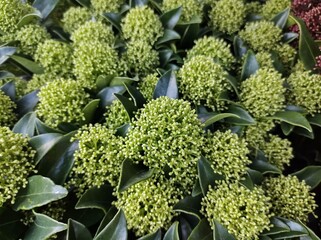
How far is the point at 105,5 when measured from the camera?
4.18ft

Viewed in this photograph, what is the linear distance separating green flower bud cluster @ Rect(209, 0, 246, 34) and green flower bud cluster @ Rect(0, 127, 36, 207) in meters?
0.81

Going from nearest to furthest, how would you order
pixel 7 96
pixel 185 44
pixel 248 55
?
pixel 7 96, pixel 248 55, pixel 185 44

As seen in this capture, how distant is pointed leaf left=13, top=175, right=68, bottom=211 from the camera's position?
782 mm

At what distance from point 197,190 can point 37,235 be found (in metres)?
0.38

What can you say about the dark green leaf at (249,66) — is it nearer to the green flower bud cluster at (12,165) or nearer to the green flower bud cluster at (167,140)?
the green flower bud cluster at (167,140)

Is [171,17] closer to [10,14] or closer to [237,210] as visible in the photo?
[10,14]

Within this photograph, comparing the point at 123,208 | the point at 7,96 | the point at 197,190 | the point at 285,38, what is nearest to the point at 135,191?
the point at 123,208

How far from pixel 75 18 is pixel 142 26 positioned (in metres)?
0.29

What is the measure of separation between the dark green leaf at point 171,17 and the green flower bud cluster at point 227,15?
162mm

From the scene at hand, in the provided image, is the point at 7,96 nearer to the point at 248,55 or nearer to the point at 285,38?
the point at 248,55

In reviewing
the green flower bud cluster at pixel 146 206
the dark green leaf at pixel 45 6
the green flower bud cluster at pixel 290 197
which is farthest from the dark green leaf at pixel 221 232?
the dark green leaf at pixel 45 6

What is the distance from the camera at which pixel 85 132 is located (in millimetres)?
869

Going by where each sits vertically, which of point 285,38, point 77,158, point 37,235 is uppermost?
point 285,38

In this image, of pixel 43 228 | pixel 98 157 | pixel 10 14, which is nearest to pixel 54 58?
pixel 10 14
